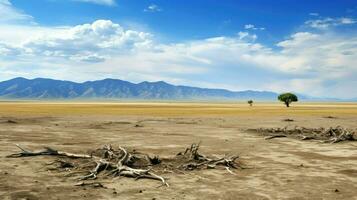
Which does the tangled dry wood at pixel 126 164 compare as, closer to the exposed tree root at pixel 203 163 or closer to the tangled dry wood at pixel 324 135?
the exposed tree root at pixel 203 163

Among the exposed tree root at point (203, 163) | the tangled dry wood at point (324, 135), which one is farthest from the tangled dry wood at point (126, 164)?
the tangled dry wood at point (324, 135)

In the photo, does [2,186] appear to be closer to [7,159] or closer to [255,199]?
[7,159]

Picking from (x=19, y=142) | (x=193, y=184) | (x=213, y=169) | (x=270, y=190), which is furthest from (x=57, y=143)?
(x=270, y=190)

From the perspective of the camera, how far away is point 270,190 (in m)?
16.6

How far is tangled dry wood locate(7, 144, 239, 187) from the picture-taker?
1881cm

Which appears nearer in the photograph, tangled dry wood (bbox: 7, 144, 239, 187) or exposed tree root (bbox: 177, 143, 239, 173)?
tangled dry wood (bbox: 7, 144, 239, 187)

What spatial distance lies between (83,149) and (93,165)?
763 cm

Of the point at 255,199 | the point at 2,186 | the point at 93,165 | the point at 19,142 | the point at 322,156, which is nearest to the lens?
the point at 255,199

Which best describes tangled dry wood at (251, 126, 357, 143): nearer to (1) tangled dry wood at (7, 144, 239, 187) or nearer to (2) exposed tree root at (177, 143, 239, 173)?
(2) exposed tree root at (177, 143, 239, 173)

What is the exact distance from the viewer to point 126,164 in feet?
66.8

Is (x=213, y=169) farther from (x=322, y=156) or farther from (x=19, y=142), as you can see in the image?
(x=19, y=142)

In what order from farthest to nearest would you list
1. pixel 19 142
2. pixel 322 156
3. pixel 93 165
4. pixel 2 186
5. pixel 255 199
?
pixel 19 142 → pixel 322 156 → pixel 93 165 → pixel 2 186 → pixel 255 199

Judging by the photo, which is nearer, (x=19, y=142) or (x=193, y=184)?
(x=193, y=184)

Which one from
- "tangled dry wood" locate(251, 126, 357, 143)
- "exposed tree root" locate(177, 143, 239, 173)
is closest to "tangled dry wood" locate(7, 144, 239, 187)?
"exposed tree root" locate(177, 143, 239, 173)
